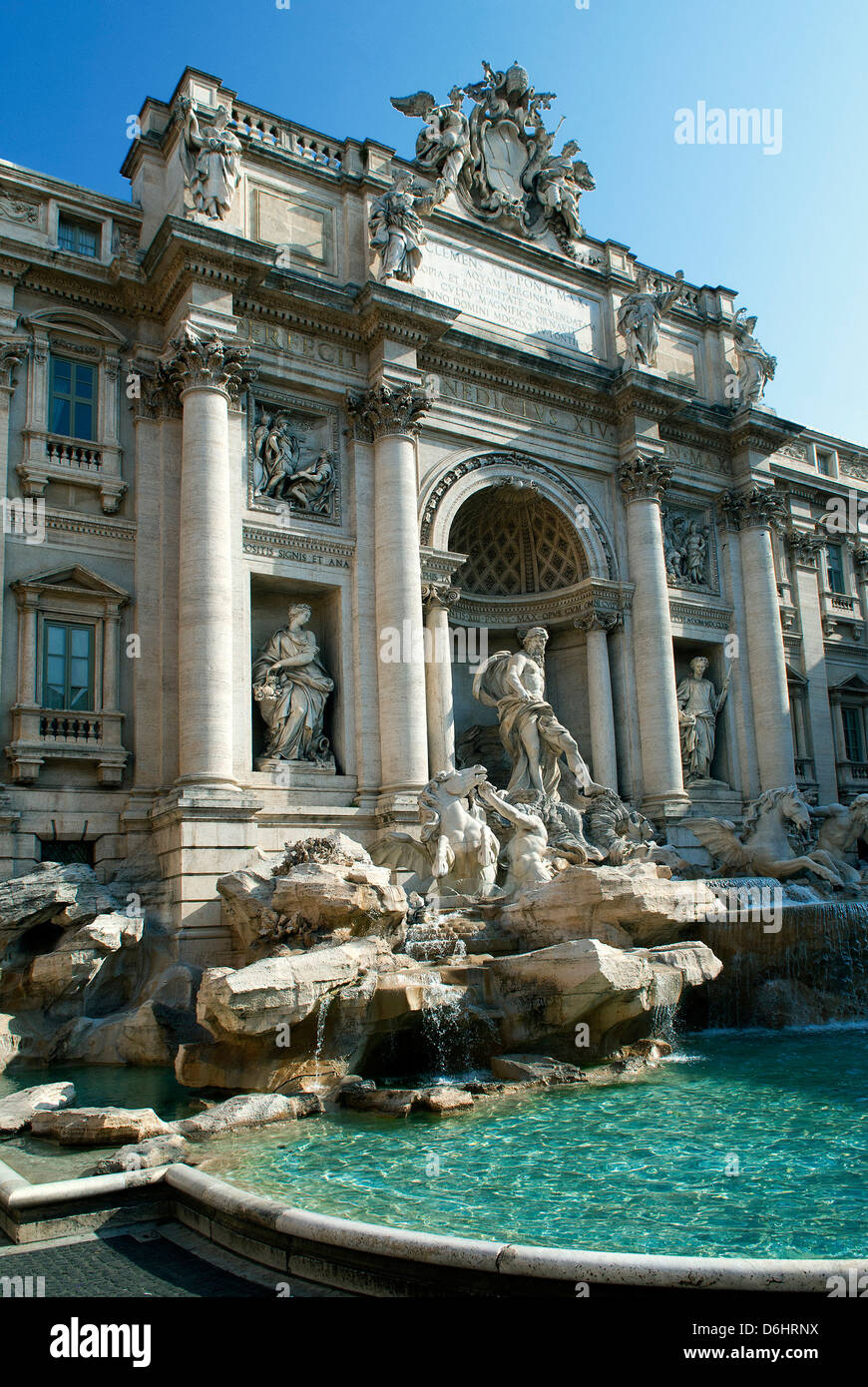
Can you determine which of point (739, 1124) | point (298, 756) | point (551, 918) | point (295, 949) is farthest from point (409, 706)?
point (739, 1124)

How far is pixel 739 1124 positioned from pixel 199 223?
50.7ft

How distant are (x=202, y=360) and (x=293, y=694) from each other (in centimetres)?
572

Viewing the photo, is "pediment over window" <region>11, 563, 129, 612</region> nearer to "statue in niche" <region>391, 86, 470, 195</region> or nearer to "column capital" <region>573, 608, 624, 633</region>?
"column capital" <region>573, 608, 624, 633</region>

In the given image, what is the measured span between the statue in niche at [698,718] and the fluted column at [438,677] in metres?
6.40

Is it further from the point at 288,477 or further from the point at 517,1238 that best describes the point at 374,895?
the point at 288,477

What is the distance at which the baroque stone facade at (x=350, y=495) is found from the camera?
16578 mm

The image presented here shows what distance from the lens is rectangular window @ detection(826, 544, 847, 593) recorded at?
1153 inches

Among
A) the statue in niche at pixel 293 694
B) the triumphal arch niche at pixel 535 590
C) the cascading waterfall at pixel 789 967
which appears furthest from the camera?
the triumphal arch niche at pixel 535 590

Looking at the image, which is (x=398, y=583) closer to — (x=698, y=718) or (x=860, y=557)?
(x=698, y=718)

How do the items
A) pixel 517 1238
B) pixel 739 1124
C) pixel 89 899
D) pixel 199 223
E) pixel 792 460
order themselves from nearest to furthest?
pixel 517 1238
pixel 739 1124
pixel 89 899
pixel 199 223
pixel 792 460

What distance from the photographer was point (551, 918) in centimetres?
1330

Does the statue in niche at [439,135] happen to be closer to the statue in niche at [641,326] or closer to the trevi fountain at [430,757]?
the trevi fountain at [430,757]

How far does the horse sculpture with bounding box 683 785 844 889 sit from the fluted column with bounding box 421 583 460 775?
4.74 metres

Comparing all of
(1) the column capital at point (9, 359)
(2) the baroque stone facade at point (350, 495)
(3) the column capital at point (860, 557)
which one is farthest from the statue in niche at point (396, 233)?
(3) the column capital at point (860, 557)
